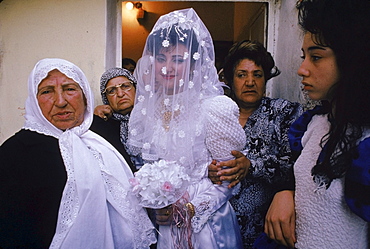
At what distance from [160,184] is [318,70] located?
3.18 feet

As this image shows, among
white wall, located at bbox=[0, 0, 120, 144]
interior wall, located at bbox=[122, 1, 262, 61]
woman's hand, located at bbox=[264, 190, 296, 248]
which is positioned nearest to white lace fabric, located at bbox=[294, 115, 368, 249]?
woman's hand, located at bbox=[264, 190, 296, 248]

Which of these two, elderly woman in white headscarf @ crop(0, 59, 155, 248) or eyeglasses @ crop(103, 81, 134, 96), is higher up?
eyeglasses @ crop(103, 81, 134, 96)

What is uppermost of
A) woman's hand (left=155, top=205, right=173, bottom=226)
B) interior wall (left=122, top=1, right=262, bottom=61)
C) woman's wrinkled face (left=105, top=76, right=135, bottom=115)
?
interior wall (left=122, top=1, right=262, bottom=61)

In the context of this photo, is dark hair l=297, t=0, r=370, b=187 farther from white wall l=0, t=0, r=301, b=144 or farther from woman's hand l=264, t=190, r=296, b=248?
white wall l=0, t=0, r=301, b=144

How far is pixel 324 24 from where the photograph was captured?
1.37 meters

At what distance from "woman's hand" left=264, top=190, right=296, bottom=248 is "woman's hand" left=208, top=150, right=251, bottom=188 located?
43 centimetres

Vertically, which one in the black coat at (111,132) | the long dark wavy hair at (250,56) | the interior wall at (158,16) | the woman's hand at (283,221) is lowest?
the woman's hand at (283,221)

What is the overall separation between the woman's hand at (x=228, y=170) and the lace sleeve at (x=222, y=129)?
1.6 inches

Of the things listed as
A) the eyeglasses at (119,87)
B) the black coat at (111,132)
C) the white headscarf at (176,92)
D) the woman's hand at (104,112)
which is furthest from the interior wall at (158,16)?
the white headscarf at (176,92)

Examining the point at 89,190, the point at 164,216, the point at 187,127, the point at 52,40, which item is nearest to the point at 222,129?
the point at 187,127

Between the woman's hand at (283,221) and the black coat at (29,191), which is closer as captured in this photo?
the woman's hand at (283,221)

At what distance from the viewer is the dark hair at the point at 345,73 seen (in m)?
1.28

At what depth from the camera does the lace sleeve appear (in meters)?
1.98

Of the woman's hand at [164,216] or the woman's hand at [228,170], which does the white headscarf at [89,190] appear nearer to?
the woman's hand at [164,216]
